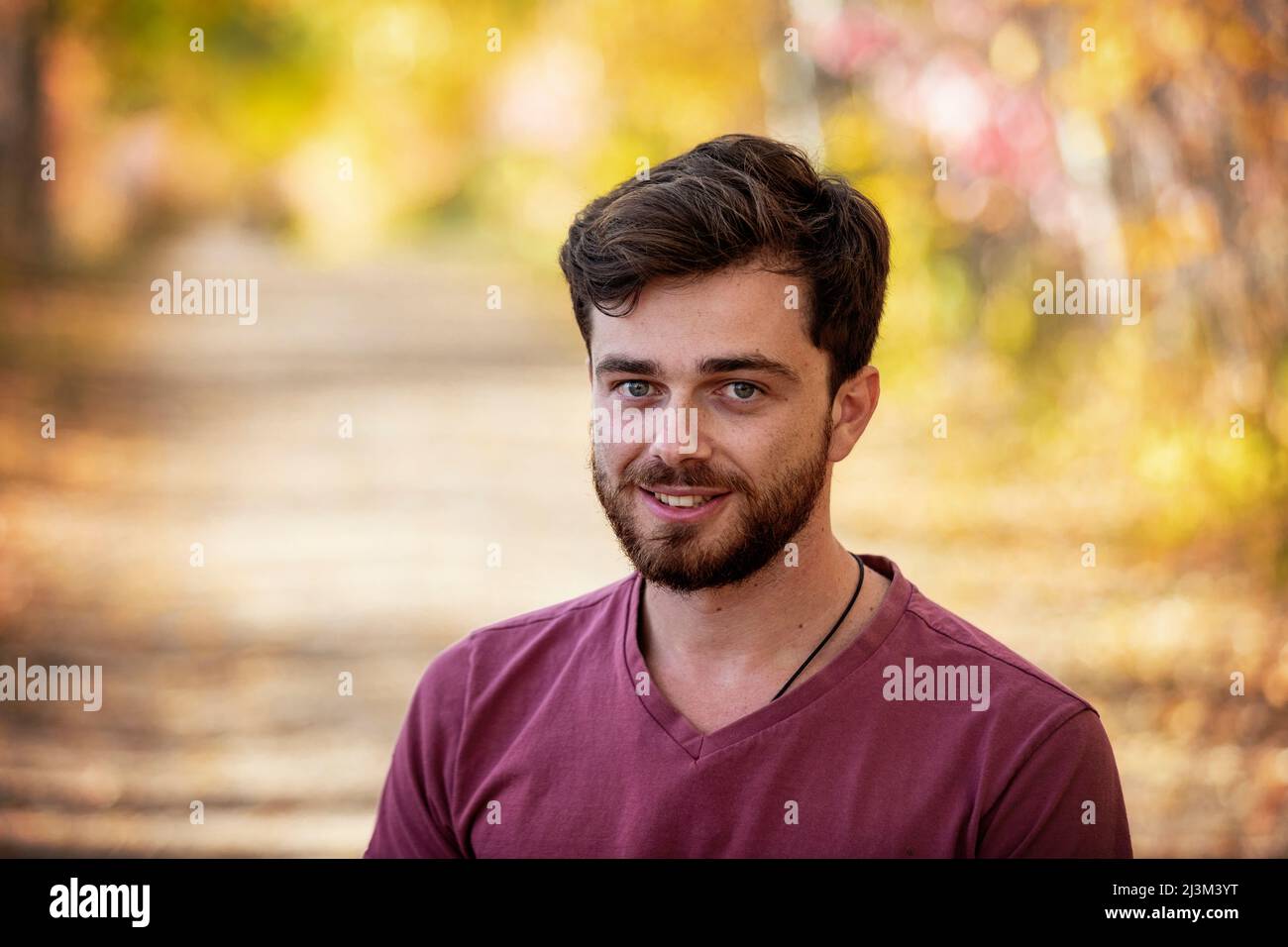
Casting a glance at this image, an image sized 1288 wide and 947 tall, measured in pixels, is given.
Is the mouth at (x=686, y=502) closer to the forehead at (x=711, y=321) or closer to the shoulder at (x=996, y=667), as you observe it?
the forehead at (x=711, y=321)

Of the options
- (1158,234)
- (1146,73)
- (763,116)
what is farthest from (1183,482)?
(763,116)

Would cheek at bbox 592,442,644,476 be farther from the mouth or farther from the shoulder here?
the shoulder

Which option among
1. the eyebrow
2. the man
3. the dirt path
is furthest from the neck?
the dirt path

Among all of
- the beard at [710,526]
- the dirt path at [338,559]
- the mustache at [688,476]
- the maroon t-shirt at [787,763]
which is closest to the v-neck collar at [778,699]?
the maroon t-shirt at [787,763]

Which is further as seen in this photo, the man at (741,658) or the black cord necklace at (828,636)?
the black cord necklace at (828,636)

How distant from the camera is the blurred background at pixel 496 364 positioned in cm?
399

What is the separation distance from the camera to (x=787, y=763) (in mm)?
1508

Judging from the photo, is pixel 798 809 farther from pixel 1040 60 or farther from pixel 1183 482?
pixel 1040 60

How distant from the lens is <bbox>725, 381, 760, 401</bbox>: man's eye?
1.56 meters

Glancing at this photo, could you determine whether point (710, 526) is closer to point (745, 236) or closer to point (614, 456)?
point (614, 456)

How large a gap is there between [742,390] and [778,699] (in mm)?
366

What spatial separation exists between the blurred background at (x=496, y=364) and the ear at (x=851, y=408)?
2422 millimetres

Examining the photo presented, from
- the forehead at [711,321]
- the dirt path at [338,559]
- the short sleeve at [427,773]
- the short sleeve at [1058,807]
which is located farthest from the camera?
the dirt path at [338,559]

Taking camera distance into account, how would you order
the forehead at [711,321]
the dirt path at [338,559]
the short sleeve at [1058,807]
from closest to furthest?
the short sleeve at [1058,807]
the forehead at [711,321]
the dirt path at [338,559]
